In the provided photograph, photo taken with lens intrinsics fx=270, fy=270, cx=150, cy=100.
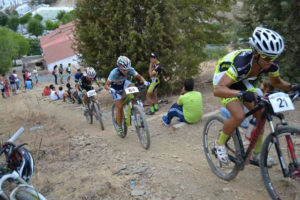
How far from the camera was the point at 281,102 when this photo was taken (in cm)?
295

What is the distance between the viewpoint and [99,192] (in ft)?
13.4

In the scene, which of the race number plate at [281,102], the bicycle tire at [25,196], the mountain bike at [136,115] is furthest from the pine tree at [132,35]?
the race number plate at [281,102]

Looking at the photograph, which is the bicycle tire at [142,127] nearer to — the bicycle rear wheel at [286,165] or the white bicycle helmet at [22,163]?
the white bicycle helmet at [22,163]

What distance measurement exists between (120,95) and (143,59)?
4929 millimetres

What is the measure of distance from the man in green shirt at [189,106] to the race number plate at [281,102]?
3647 mm

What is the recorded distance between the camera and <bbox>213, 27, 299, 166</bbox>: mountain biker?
3.10m

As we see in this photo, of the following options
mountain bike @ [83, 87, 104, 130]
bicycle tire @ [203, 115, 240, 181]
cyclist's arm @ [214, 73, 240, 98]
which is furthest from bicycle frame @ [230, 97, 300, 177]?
mountain bike @ [83, 87, 104, 130]

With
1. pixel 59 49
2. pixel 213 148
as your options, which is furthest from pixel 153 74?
pixel 59 49

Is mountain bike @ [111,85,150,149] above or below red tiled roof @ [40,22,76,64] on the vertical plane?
below

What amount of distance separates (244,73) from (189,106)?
326cm

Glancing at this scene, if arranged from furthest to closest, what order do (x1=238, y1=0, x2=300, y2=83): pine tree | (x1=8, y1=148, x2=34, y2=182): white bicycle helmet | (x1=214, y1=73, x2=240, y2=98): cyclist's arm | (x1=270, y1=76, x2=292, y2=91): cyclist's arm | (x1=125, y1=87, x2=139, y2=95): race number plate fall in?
(x1=238, y1=0, x2=300, y2=83): pine tree → (x1=125, y1=87, x2=139, y2=95): race number plate → (x1=8, y1=148, x2=34, y2=182): white bicycle helmet → (x1=270, y1=76, x2=292, y2=91): cyclist's arm → (x1=214, y1=73, x2=240, y2=98): cyclist's arm

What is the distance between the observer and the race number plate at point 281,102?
2.91 m

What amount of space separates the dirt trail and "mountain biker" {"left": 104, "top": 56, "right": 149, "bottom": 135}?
82cm

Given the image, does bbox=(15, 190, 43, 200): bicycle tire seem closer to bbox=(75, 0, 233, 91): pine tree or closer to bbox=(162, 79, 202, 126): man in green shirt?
bbox=(162, 79, 202, 126): man in green shirt
